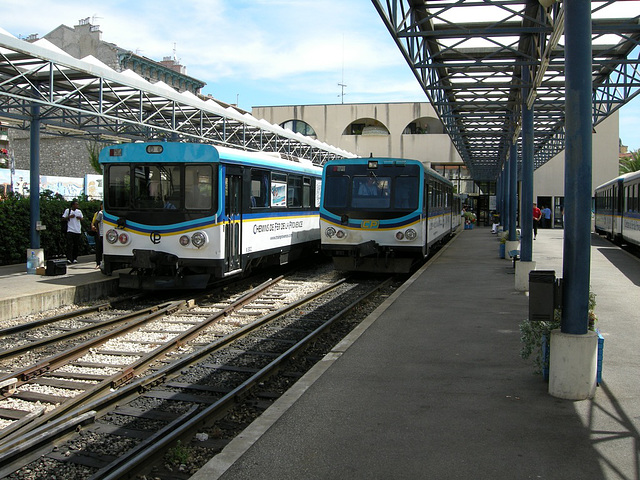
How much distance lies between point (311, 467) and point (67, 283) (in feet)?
30.6

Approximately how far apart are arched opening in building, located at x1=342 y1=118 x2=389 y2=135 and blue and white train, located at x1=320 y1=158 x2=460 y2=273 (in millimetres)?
37092

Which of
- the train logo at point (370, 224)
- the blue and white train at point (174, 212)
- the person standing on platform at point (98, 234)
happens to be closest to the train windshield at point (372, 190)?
the train logo at point (370, 224)

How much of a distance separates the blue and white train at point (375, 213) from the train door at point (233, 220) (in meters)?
3.45

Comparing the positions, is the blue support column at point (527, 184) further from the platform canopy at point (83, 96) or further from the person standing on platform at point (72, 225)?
the person standing on platform at point (72, 225)

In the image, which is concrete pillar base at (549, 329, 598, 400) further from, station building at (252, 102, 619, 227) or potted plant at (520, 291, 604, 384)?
station building at (252, 102, 619, 227)

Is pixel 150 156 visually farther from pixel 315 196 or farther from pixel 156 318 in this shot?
pixel 315 196

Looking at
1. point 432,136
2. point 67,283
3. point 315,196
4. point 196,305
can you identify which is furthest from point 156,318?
point 432,136

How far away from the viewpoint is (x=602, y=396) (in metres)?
5.58

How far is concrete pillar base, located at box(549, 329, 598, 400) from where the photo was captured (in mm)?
5449

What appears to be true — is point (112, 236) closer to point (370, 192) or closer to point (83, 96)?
point (83, 96)

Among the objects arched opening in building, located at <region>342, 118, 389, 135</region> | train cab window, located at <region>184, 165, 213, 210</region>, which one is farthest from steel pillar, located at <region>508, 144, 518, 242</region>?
arched opening in building, located at <region>342, 118, 389, 135</region>

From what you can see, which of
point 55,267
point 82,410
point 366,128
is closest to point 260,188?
point 55,267

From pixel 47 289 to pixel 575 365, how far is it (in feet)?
30.6

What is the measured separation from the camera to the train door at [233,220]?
11.9 meters
